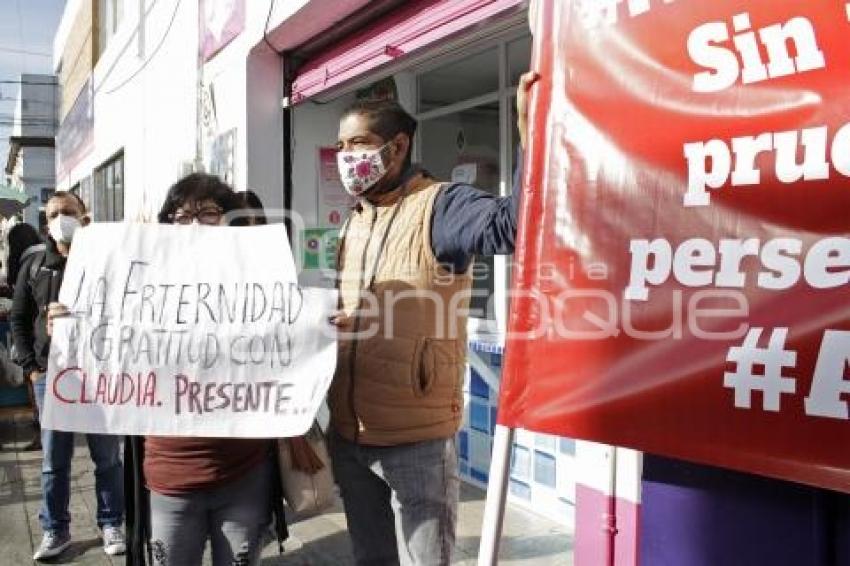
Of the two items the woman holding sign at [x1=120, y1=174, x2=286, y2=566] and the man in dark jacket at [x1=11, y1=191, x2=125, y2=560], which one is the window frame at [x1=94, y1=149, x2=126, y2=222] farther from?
the woman holding sign at [x1=120, y1=174, x2=286, y2=566]

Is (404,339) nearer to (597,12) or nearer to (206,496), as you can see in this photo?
(206,496)

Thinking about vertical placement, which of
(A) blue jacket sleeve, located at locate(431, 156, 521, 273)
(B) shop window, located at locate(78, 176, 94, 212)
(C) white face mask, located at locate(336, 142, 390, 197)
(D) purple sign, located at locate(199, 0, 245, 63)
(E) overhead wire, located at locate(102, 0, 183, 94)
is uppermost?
(E) overhead wire, located at locate(102, 0, 183, 94)

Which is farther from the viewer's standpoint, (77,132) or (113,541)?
(77,132)

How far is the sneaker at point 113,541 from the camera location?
3.98 metres

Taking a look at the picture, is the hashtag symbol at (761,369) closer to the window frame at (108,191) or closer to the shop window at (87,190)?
the window frame at (108,191)

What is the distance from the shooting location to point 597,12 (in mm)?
1557

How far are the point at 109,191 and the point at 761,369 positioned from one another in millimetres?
12556

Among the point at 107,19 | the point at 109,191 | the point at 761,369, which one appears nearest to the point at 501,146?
the point at 761,369

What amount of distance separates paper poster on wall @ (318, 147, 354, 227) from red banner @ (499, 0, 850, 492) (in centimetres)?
444

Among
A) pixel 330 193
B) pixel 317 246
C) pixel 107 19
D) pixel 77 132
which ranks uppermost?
pixel 107 19

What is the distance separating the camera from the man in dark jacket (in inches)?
151

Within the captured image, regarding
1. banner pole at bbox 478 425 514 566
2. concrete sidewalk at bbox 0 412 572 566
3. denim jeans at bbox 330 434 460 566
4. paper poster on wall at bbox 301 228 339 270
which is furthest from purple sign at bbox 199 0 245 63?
banner pole at bbox 478 425 514 566

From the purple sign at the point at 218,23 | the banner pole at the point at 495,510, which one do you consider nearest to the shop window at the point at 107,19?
the purple sign at the point at 218,23

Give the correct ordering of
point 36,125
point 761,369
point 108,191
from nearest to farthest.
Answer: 1. point 761,369
2. point 108,191
3. point 36,125
